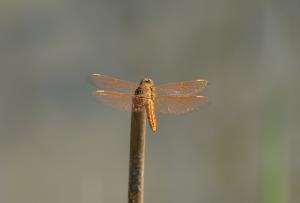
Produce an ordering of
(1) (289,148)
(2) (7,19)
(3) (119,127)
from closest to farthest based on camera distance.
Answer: (2) (7,19)
(3) (119,127)
(1) (289,148)

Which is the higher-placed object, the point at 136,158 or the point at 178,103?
the point at 178,103

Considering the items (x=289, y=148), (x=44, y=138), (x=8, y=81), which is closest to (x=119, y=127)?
(x=44, y=138)

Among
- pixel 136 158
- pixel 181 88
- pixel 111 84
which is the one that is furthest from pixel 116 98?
pixel 136 158

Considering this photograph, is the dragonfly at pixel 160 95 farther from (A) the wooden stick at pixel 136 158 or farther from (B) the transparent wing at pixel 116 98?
(A) the wooden stick at pixel 136 158

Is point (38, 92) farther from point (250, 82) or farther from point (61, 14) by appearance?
point (250, 82)

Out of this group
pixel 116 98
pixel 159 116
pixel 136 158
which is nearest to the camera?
pixel 136 158

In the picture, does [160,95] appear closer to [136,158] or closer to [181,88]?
[181,88]
